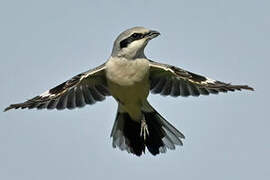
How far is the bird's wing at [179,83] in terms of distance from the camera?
1117cm

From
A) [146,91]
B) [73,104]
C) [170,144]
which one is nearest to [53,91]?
[73,104]

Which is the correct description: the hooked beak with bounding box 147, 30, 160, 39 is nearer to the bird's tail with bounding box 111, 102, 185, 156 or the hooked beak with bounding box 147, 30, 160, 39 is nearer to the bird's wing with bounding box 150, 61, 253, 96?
the bird's wing with bounding box 150, 61, 253, 96

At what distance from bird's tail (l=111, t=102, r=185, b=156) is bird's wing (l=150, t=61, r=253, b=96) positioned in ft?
1.65

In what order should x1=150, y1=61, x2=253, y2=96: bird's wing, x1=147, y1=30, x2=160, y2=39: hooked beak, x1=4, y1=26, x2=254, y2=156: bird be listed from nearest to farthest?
1. x1=147, y1=30, x2=160, y2=39: hooked beak
2. x1=4, y1=26, x2=254, y2=156: bird
3. x1=150, y1=61, x2=253, y2=96: bird's wing

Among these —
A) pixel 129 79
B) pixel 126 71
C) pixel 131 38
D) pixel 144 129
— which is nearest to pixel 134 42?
pixel 131 38

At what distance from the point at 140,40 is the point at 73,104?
1.66 m

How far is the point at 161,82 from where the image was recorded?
38.5 ft

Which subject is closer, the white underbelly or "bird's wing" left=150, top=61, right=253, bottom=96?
the white underbelly

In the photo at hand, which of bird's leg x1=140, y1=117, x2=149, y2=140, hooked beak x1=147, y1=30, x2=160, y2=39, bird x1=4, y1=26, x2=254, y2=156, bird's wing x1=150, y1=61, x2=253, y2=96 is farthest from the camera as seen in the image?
bird's leg x1=140, y1=117, x2=149, y2=140

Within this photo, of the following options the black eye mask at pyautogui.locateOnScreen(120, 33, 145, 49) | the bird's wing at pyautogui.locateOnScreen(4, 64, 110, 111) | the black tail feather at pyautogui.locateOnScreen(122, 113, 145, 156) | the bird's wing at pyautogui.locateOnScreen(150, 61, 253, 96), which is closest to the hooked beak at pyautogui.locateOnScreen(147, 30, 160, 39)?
the black eye mask at pyautogui.locateOnScreen(120, 33, 145, 49)

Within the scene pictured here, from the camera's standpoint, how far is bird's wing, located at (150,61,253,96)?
11172 millimetres

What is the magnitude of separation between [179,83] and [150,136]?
109 cm

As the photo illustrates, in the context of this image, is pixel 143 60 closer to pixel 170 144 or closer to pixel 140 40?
pixel 140 40

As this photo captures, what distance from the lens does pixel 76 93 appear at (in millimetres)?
11852
